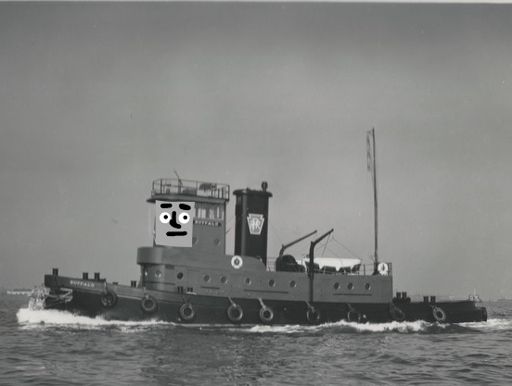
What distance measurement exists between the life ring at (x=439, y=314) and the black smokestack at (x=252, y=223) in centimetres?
781

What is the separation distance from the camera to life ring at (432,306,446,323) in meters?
26.0

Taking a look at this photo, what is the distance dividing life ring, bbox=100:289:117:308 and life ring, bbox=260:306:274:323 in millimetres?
5268

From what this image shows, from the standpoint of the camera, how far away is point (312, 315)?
76.6ft

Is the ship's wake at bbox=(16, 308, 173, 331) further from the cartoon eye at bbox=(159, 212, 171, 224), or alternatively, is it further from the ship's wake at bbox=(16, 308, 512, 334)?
the cartoon eye at bbox=(159, 212, 171, 224)

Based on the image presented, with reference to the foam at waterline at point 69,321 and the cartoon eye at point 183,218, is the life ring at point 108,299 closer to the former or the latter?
the foam at waterline at point 69,321

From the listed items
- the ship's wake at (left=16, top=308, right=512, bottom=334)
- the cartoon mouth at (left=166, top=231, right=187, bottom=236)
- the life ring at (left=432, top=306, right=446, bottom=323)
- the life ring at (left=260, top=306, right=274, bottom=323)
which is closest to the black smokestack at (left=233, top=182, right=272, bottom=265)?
the life ring at (left=260, top=306, right=274, bottom=323)

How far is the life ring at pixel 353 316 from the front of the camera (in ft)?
79.2

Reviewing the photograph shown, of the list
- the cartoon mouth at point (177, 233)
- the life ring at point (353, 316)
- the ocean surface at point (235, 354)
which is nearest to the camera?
the ocean surface at point (235, 354)

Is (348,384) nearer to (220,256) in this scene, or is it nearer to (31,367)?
(31,367)

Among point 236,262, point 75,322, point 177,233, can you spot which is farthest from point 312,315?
point 75,322

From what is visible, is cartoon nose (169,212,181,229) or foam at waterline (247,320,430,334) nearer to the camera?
foam at waterline (247,320,430,334)

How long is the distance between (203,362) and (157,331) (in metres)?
5.03

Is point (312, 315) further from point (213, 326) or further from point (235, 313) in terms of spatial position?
point (213, 326)

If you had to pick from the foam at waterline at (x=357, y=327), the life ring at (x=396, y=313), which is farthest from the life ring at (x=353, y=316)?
the life ring at (x=396, y=313)
